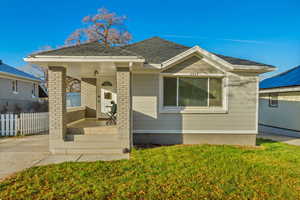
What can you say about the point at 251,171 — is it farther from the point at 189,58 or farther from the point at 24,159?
the point at 24,159

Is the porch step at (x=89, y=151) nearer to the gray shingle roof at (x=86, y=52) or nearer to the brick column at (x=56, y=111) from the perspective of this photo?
the brick column at (x=56, y=111)

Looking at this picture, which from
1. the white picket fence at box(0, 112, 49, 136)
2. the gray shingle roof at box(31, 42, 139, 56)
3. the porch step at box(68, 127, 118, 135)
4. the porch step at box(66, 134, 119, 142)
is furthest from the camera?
the white picket fence at box(0, 112, 49, 136)

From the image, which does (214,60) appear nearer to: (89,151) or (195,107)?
(195,107)

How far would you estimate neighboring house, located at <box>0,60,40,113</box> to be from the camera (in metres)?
11.2

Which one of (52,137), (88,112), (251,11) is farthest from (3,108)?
(251,11)

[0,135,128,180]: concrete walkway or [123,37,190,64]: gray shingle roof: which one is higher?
[123,37,190,64]: gray shingle roof

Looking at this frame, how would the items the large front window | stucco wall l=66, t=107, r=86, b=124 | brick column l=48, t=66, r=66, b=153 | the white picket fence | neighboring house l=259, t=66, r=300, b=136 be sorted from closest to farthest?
brick column l=48, t=66, r=66, b=153 → the large front window → stucco wall l=66, t=107, r=86, b=124 → the white picket fence → neighboring house l=259, t=66, r=300, b=136

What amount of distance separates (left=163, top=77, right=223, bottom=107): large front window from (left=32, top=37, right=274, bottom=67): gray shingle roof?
3.51 ft

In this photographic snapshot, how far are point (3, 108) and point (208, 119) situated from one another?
43.9 ft

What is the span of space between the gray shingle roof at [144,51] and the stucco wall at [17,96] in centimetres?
938

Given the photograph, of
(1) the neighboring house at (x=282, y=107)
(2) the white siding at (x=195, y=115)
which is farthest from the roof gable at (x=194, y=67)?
(1) the neighboring house at (x=282, y=107)

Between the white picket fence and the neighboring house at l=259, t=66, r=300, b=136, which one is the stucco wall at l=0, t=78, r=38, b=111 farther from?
the neighboring house at l=259, t=66, r=300, b=136

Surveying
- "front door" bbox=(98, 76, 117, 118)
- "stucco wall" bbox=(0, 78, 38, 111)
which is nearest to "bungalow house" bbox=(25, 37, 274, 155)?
"front door" bbox=(98, 76, 117, 118)

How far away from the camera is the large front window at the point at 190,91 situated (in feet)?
21.5
